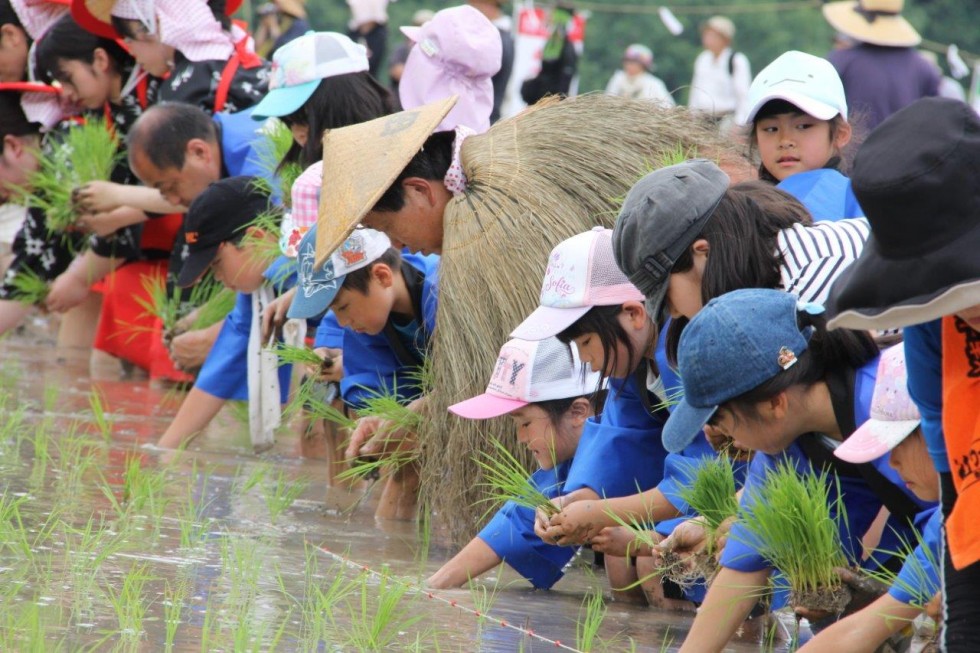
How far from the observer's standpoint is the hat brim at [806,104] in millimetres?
3939

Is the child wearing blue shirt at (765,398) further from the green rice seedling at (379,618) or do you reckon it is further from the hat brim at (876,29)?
the hat brim at (876,29)

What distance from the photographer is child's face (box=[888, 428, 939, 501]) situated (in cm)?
256

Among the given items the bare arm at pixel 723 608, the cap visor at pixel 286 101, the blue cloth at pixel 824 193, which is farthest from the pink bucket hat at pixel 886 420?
the cap visor at pixel 286 101

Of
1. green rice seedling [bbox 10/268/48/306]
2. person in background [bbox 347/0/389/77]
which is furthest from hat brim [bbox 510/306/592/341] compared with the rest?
person in background [bbox 347/0/389/77]

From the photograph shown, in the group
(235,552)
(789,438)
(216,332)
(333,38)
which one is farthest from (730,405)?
(216,332)

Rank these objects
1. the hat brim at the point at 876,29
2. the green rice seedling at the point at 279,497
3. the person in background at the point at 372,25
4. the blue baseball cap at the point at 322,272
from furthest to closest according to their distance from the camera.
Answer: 1. the person in background at the point at 372,25
2. the hat brim at the point at 876,29
3. the blue baseball cap at the point at 322,272
4. the green rice seedling at the point at 279,497

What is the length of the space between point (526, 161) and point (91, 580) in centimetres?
173

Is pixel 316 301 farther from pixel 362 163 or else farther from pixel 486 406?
pixel 486 406

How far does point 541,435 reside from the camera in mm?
3824

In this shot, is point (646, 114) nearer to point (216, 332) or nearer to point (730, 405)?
point (730, 405)

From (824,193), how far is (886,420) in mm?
1348

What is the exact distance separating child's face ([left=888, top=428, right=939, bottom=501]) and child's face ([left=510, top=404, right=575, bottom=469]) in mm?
1288

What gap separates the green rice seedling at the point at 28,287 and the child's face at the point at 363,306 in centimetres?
308

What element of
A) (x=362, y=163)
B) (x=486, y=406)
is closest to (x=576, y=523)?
(x=486, y=406)
